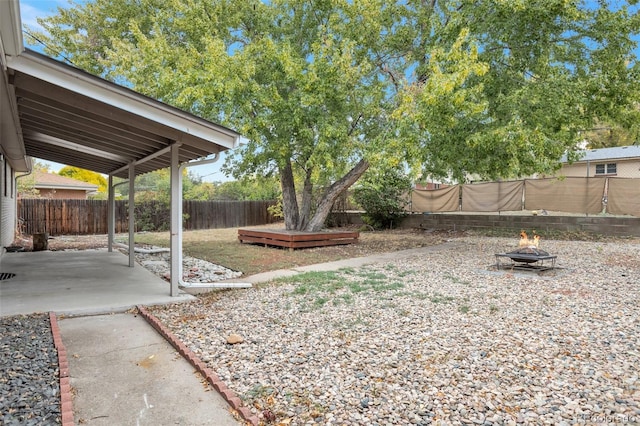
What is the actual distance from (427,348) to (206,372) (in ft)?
6.21

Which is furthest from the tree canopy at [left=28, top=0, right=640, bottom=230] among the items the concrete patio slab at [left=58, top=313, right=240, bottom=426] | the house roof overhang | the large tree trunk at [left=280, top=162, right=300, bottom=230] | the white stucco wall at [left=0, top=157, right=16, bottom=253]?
the concrete patio slab at [left=58, top=313, right=240, bottom=426]

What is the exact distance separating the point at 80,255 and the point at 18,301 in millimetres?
4869

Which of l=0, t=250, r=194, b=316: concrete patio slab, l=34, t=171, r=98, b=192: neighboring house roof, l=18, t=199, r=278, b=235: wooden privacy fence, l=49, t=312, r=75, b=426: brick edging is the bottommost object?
l=49, t=312, r=75, b=426: brick edging

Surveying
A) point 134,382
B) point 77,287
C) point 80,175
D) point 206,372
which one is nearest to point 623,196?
point 206,372

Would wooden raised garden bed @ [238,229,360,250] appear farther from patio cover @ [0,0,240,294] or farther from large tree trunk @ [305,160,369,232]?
patio cover @ [0,0,240,294]

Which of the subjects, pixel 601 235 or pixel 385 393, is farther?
pixel 601 235

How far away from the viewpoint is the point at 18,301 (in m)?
4.86

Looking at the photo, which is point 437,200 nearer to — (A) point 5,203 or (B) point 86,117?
(B) point 86,117

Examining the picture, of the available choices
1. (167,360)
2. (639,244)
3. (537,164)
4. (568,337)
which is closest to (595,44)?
(537,164)

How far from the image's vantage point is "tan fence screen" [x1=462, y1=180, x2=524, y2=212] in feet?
45.6

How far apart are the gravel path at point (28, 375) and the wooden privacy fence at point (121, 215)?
12.8m

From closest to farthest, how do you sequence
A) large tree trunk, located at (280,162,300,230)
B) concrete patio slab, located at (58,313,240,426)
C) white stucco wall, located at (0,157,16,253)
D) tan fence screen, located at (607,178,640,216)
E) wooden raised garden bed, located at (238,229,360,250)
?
concrete patio slab, located at (58,313,240,426)
white stucco wall, located at (0,157,16,253)
wooden raised garden bed, located at (238,229,360,250)
tan fence screen, located at (607,178,640,216)
large tree trunk, located at (280,162,300,230)

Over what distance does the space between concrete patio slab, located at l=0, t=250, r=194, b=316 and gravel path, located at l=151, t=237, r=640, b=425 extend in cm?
71

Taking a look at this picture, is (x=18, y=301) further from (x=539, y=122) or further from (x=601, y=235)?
(x=601, y=235)
